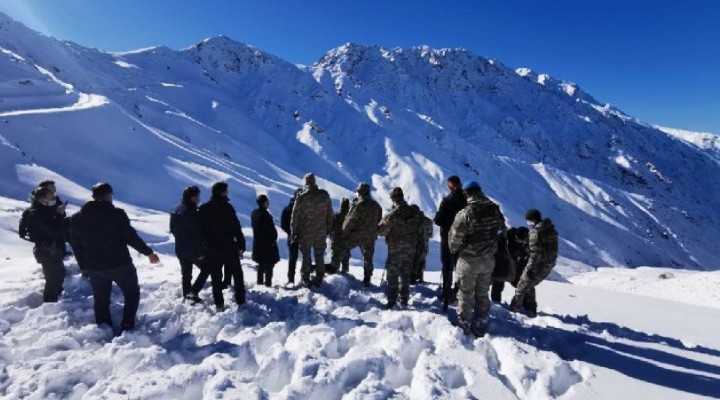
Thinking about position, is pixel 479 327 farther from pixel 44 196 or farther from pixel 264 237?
pixel 44 196

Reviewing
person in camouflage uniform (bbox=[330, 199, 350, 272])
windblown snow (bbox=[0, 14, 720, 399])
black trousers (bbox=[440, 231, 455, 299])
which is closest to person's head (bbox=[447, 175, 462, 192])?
black trousers (bbox=[440, 231, 455, 299])

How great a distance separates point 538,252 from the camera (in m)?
8.52

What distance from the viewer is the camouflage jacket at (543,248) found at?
27.8ft

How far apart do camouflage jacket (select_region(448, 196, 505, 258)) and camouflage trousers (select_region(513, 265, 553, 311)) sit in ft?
6.97

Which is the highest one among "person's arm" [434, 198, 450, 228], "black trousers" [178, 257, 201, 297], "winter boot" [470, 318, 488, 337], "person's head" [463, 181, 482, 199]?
"person's head" [463, 181, 482, 199]

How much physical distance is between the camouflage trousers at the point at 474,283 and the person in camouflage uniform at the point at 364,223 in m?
2.93

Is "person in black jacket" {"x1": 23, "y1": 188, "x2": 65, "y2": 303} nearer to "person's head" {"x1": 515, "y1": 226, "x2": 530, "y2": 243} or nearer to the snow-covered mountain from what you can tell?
"person's head" {"x1": 515, "y1": 226, "x2": 530, "y2": 243}

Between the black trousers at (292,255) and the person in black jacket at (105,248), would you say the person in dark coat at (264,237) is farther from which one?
the person in black jacket at (105,248)

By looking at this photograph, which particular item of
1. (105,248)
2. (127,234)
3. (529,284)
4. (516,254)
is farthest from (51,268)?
(516,254)

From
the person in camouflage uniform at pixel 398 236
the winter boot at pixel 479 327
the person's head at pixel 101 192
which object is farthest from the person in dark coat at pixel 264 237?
the winter boot at pixel 479 327

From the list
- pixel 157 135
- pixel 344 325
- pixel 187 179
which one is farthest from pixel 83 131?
pixel 344 325

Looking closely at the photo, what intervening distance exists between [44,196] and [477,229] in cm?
733

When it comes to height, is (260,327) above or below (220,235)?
below

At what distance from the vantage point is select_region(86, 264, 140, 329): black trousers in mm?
6789
